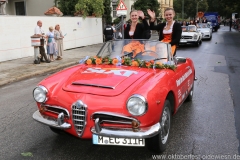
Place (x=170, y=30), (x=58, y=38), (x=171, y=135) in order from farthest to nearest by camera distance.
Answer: (x=58, y=38) → (x=170, y=30) → (x=171, y=135)

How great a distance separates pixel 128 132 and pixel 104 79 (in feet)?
3.00

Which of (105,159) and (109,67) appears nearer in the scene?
(105,159)

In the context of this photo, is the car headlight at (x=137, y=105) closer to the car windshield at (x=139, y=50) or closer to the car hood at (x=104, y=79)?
the car hood at (x=104, y=79)

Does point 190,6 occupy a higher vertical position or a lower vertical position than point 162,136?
higher

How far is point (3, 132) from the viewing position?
15.0ft

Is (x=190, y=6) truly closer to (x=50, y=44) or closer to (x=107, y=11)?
(x=107, y=11)

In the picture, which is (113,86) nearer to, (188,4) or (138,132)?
(138,132)

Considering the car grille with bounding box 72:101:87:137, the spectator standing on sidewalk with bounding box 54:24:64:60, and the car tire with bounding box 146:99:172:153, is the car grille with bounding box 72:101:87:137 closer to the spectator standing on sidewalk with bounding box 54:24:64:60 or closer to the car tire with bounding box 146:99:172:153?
the car tire with bounding box 146:99:172:153

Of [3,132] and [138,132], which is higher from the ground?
[138,132]

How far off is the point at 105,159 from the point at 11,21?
11745 mm

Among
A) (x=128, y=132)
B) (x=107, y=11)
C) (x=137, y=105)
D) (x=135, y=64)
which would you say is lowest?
(x=128, y=132)

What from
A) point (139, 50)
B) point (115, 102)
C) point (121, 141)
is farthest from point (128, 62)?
point (121, 141)

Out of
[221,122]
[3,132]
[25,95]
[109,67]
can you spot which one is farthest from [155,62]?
[25,95]

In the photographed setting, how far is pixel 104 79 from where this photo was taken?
12.5 feet
